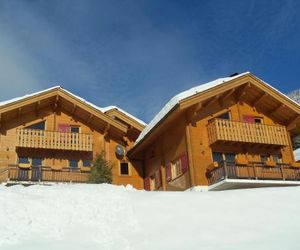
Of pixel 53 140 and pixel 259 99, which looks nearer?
pixel 53 140

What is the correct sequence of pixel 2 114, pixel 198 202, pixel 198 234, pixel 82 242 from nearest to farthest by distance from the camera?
pixel 82 242
pixel 198 234
pixel 198 202
pixel 2 114

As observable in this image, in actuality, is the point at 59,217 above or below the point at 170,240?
above

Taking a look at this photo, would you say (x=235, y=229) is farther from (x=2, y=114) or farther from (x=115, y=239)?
(x=2, y=114)

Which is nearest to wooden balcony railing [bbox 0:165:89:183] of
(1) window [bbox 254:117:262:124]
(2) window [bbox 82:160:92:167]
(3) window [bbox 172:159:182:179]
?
(2) window [bbox 82:160:92:167]

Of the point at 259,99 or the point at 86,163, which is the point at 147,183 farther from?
the point at 259,99

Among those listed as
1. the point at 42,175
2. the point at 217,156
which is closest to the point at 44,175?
the point at 42,175

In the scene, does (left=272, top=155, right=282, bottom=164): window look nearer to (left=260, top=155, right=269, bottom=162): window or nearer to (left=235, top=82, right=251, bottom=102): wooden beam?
(left=260, top=155, right=269, bottom=162): window

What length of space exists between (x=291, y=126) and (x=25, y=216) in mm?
17830

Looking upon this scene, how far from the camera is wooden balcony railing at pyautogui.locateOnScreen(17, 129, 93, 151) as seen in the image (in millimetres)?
24219

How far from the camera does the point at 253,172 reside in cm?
2119

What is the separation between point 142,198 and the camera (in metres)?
14.2

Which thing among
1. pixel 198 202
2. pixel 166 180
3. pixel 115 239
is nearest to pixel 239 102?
pixel 166 180

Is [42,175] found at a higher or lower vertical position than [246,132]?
lower

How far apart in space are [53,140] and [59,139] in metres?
0.33
